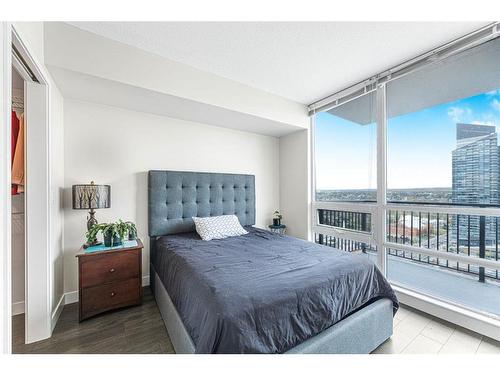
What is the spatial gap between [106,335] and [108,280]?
0.46 meters

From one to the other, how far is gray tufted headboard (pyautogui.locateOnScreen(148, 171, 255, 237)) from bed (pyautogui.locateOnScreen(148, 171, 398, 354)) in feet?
0.90

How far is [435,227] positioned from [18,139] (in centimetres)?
410

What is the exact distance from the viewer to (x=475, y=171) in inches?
76.3

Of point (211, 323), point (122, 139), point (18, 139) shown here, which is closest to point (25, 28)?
point (18, 139)

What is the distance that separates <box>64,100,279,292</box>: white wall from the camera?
2287 mm

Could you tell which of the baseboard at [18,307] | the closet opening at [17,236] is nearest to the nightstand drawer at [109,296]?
the closet opening at [17,236]

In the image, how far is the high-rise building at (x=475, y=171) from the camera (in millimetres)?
1846

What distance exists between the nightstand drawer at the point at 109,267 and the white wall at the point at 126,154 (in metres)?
0.54

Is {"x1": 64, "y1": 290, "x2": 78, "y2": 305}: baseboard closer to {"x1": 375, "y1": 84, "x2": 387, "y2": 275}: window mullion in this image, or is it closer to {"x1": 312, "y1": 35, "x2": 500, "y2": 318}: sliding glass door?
{"x1": 312, "y1": 35, "x2": 500, "y2": 318}: sliding glass door

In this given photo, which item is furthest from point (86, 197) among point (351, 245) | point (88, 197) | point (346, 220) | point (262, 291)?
point (351, 245)

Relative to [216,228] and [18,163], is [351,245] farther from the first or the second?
[18,163]

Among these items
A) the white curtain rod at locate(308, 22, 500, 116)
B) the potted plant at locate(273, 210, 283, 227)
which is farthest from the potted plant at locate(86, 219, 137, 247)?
the white curtain rod at locate(308, 22, 500, 116)

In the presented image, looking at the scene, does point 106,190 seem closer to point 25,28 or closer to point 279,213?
point 25,28

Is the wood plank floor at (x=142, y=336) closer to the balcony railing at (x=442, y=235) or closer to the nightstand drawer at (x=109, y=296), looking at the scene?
the nightstand drawer at (x=109, y=296)
